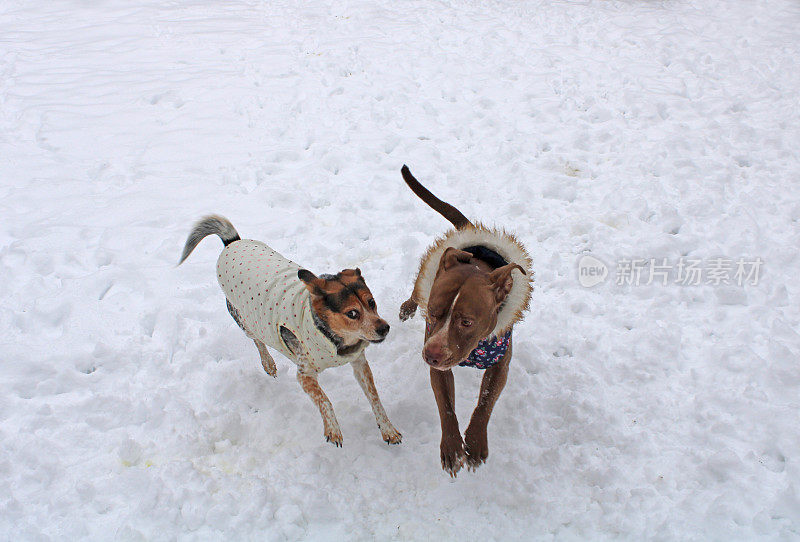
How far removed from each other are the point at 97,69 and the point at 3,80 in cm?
119

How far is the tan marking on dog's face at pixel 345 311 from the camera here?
120 inches

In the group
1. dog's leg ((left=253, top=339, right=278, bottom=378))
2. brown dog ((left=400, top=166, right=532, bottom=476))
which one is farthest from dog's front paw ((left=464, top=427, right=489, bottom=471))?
dog's leg ((left=253, top=339, right=278, bottom=378))

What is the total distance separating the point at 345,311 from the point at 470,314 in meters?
0.73

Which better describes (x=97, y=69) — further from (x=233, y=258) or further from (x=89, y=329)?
(x=233, y=258)

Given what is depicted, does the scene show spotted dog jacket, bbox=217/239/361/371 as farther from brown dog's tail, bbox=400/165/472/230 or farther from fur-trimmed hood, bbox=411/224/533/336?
brown dog's tail, bbox=400/165/472/230

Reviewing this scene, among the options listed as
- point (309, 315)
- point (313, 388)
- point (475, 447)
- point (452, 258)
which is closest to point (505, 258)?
point (452, 258)

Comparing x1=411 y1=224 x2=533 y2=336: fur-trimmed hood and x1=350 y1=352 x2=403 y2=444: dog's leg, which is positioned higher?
x1=411 y1=224 x2=533 y2=336: fur-trimmed hood

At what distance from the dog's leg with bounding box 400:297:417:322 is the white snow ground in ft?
0.46

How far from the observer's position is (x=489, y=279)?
9.89ft

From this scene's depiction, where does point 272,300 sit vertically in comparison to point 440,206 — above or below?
below

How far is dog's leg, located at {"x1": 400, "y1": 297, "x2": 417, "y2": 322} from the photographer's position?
429cm

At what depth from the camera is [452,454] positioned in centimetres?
309

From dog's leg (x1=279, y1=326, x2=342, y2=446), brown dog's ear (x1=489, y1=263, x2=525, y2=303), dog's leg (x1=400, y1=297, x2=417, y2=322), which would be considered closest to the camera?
brown dog's ear (x1=489, y1=263, x2=525, y2=303)

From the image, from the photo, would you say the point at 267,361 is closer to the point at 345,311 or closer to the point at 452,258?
the point at 345,311
